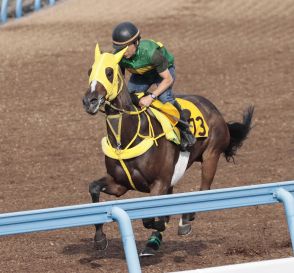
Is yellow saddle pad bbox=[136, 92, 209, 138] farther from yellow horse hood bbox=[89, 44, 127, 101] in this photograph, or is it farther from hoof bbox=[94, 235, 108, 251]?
hoof bbox=[94, 235, 108, 251]

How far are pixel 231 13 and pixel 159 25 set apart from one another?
198cm

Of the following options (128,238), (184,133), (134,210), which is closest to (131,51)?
(184,133)

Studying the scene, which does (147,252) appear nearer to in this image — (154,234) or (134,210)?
(154,234)

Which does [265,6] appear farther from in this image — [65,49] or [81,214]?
[81,214]

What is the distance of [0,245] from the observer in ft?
33.4

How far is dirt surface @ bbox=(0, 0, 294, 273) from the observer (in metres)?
9.91

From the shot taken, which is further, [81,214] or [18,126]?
[18,126]

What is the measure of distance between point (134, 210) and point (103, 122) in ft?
30.8

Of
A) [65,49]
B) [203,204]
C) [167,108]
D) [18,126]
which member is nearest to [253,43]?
[65,49]

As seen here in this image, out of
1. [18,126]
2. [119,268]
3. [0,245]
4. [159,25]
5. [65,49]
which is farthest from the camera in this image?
[159,25]

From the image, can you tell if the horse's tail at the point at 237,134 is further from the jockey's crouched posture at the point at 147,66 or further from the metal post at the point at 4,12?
the metal post at the point at 4,12

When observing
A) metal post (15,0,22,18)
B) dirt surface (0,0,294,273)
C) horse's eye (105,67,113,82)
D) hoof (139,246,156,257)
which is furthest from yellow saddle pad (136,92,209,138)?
metal post (15,0,22,18)

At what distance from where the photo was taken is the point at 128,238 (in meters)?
6.36

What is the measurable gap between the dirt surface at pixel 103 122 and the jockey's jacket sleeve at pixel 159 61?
186 centimetres
